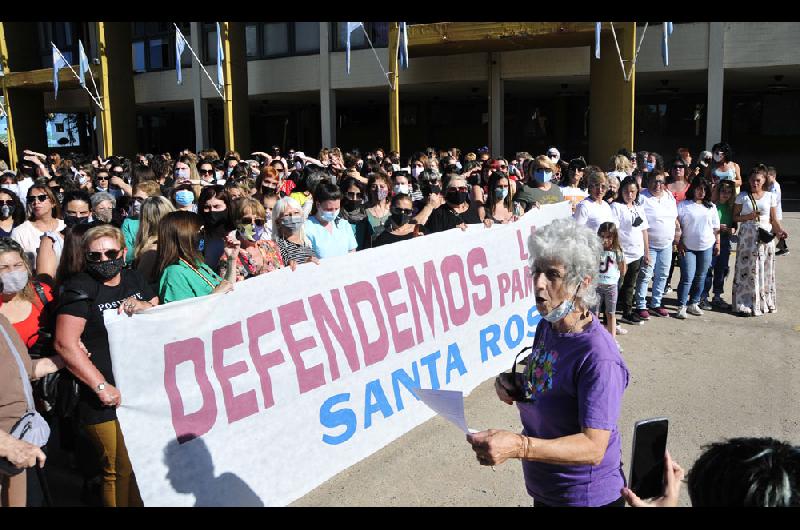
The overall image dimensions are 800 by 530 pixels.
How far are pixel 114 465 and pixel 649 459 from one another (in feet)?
9.54

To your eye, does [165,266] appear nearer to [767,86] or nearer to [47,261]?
[47,261]

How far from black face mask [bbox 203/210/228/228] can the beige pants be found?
7.42 ft

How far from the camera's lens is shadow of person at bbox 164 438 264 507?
142 inches

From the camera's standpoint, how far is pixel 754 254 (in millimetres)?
8188

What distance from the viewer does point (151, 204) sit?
5.20 meters

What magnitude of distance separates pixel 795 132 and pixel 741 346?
2177 cm

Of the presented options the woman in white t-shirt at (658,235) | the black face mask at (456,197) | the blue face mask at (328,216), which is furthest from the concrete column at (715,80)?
the blue face mask at (328,216)

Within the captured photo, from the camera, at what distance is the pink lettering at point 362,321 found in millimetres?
4711

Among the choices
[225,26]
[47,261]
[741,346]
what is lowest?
[741,346]

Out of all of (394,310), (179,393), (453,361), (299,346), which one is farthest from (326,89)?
(179,393)

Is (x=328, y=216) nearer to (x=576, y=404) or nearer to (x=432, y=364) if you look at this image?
(x=432, y=364)

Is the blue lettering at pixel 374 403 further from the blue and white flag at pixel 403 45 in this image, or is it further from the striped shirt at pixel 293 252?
the blue and white flag at pixel 403 45
